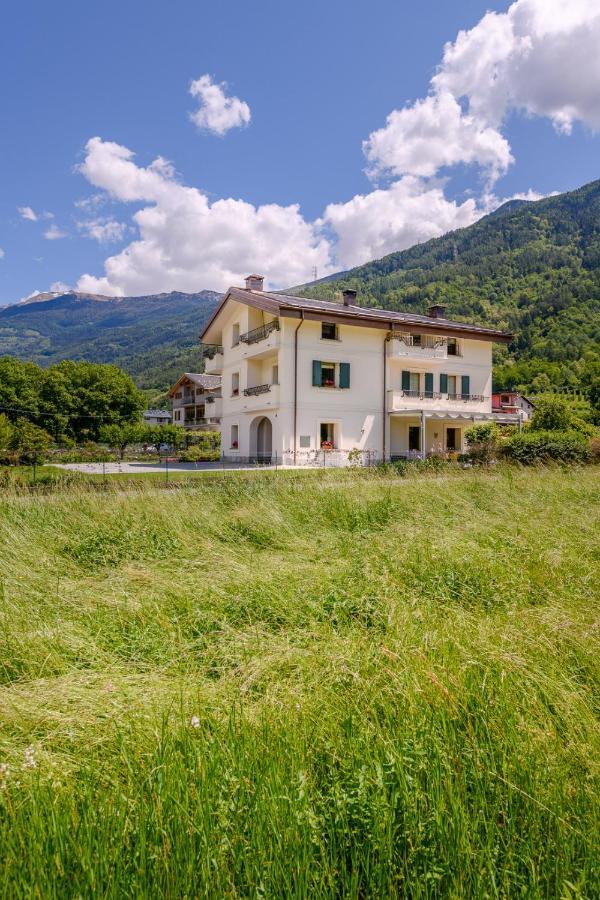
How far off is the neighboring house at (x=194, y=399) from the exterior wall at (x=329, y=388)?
25.7m

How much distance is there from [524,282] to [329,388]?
3042 inches

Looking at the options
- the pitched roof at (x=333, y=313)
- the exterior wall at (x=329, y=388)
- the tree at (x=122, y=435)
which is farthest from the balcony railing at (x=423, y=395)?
the tree at (x=122, y=435)

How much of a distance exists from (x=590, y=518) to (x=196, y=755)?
6676 mm

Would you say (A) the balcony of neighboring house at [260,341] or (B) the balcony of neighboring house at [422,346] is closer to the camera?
(A) the balcony of neighboring house at [260,341]

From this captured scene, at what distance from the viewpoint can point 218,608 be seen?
4.01 m

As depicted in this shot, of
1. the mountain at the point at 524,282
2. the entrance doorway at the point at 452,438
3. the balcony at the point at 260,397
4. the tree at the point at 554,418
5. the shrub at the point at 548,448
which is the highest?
A: the mountain at the point at 524,282

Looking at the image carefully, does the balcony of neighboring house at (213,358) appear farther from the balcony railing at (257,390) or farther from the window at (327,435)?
the window at (327,435)

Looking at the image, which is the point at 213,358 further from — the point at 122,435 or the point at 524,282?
the point at 524,282

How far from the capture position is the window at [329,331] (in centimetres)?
2694

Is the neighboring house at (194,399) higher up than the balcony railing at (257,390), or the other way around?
the neighboring house at (194,399)

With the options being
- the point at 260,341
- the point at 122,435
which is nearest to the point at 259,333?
the point at 260,341

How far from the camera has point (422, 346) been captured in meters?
29.8

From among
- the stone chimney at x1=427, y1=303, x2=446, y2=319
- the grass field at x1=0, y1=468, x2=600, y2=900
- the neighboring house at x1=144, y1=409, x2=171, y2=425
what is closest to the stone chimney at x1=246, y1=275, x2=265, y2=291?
the stone chimney at x1=427, y1=303, x2=446, y2=319

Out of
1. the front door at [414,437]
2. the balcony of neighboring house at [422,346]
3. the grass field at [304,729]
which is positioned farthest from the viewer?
the front door at [414,437]
